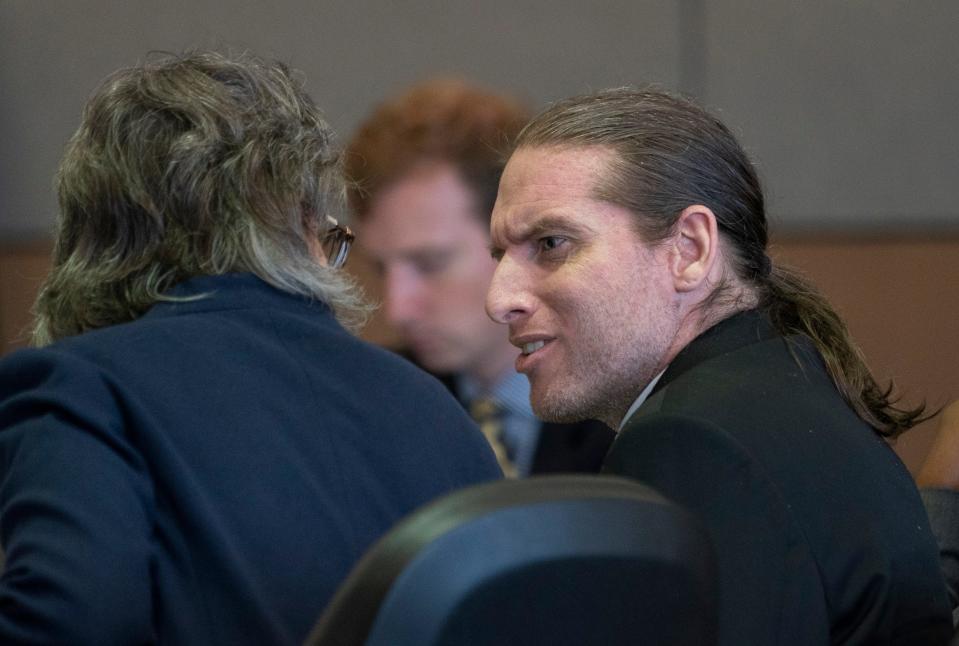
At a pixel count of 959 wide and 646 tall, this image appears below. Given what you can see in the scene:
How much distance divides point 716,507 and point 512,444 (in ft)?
4.06

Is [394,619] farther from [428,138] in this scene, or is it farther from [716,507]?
[428,138]

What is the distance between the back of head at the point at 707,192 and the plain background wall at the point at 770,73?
1.65 meters

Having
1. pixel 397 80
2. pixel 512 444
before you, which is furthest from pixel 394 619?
pixel 397 80

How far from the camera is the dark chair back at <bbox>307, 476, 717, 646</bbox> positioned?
0.60 meters

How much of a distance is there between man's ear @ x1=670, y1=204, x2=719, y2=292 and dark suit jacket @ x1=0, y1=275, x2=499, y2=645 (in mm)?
278

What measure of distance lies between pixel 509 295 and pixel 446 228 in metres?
1.00

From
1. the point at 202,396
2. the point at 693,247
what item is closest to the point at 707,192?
the point at 693,247

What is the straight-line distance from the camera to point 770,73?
302 cm

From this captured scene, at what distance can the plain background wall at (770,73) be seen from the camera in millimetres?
2951

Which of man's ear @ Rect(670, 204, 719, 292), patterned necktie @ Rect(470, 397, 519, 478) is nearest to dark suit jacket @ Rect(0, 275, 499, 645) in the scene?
man's ear @ Rect(670, 204, 719, 292)

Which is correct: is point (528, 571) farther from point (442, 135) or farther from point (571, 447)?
point (442, 135)

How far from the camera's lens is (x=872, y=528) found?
3.35 ft

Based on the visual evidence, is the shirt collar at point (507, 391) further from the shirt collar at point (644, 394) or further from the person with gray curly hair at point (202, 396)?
the shirt collar at point (644, 394)

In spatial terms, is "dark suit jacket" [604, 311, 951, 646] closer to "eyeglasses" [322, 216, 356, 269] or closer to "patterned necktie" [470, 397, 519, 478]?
"eyeglasses" [322, 216, 356, 269]
